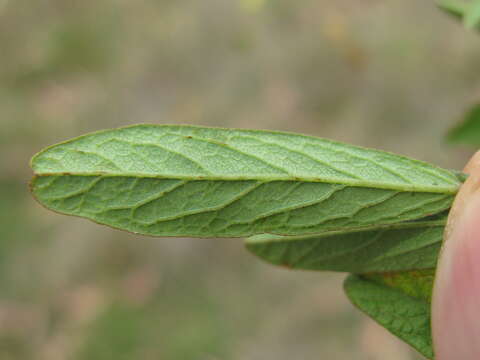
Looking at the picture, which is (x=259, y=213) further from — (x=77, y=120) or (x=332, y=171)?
(x=77, y=120)

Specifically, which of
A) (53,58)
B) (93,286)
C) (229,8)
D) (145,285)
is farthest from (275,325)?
(53,58)

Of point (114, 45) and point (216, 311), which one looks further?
point (114, 45)

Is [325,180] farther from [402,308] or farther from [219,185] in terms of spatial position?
[402,308]

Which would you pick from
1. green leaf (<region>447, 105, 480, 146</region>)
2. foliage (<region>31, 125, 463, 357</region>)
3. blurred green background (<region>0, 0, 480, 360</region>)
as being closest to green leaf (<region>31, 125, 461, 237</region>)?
foliage (<region>31, 125, 463, 357</region>)

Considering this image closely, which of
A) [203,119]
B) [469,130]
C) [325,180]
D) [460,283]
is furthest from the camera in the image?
[203,119]

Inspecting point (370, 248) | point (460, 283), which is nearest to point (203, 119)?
point (370, 248)

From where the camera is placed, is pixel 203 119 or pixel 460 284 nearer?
pixel 460 284
